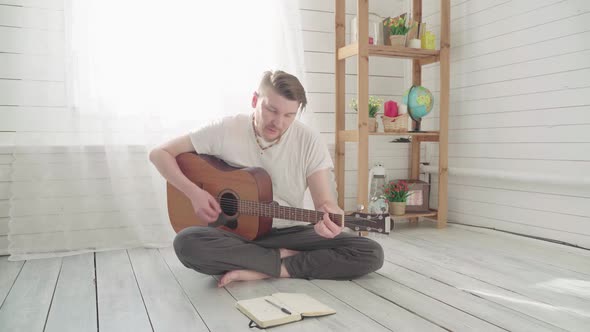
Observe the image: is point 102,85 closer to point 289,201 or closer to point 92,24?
point 92,24

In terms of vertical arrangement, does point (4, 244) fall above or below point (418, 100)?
below

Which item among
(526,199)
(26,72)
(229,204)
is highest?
(26,72)

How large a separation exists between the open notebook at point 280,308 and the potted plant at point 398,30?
6.04ft

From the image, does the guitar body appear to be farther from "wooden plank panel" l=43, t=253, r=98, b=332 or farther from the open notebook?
"wooden plank panel" l=43, t=253, r=98, b=332

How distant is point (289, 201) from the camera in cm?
187

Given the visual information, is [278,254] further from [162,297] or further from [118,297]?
[118,297]

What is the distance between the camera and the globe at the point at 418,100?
9.40 ft

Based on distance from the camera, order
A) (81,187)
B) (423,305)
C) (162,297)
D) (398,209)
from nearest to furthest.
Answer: (423,305)
(162,297)
(81,187)
(398,209)

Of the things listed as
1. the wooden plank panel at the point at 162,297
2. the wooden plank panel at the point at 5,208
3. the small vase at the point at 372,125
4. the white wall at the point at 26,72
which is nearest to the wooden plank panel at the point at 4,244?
the white wall at the point at 26,72

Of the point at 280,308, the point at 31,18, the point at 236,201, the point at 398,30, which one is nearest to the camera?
the point at 280,308

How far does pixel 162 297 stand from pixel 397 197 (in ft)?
5.73

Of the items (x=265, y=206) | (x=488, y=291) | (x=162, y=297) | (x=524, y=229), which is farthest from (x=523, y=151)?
(x=162, y=297)

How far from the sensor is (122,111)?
2.46 metres

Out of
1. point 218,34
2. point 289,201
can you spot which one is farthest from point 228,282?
point 218,34
